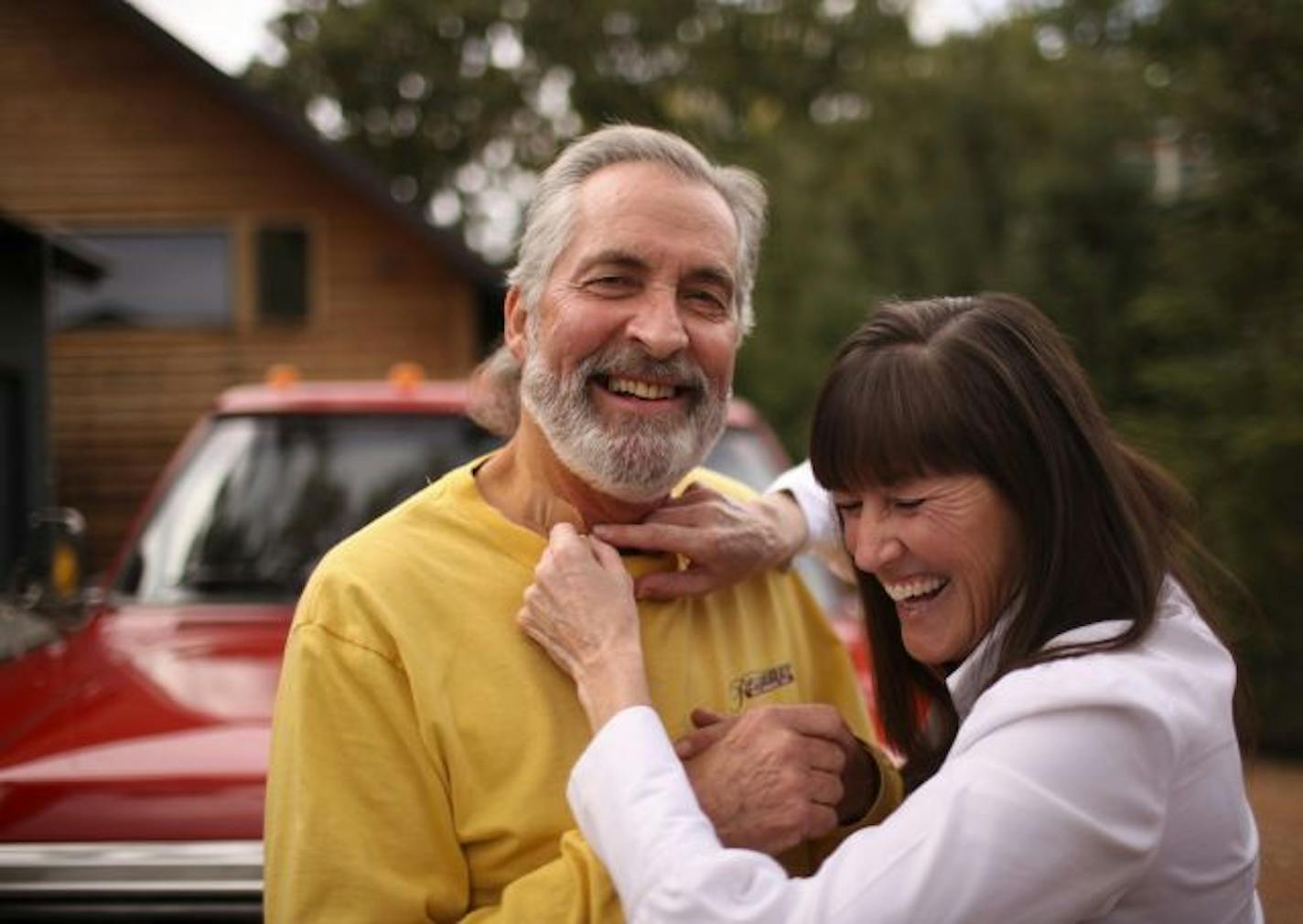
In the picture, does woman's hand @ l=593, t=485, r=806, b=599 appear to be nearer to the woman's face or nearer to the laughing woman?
the laughing woman

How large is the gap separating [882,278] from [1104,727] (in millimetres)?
16035

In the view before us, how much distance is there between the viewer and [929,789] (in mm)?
1815

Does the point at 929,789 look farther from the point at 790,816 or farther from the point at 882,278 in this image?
the point at 882,278

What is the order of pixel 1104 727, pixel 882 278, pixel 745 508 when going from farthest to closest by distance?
pixel 882 278 → pixel 745 508 → pixel 1104 727

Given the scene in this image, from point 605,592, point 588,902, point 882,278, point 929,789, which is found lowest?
point 588,902

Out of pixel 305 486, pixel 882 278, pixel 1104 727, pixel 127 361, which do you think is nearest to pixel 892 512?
pixel 1104 727

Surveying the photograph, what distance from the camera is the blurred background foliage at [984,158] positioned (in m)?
9.96

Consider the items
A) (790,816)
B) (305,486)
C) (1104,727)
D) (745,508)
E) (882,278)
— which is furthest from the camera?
(882,278)

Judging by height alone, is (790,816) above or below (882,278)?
below

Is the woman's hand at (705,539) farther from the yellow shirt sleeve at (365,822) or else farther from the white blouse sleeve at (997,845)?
the white blouse sleeve at (997,845)

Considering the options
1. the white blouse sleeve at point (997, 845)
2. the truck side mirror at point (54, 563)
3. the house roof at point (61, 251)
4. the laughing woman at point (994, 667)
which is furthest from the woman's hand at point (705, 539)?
the house roof at point (61, 251)

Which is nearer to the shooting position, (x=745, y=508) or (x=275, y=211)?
(x=745, y=508)

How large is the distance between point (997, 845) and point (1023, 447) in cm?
54

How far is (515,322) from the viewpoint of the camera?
2629 millimetres
